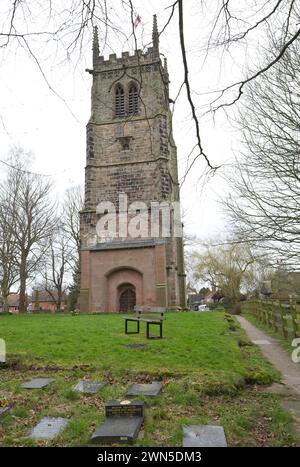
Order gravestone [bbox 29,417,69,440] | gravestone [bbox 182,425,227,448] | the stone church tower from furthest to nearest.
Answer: the stone church tower → gravestone [bbox 29,417,69,440] → gravestone [bbox 182,425,227,448]

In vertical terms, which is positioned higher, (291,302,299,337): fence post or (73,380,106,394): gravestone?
(291,302,299,337): fence post

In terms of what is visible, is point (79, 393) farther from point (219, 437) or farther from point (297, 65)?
point (297, 65)

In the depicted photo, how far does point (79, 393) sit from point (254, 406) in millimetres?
2456

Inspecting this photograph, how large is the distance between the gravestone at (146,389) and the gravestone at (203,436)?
1.19 metres

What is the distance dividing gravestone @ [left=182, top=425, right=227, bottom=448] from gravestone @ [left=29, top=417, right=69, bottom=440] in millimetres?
1422

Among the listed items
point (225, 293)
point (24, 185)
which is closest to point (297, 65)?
point (24, 185)

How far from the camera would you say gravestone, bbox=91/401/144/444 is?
3.92 meters

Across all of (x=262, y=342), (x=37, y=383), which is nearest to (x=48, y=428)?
(x=37, y=383)

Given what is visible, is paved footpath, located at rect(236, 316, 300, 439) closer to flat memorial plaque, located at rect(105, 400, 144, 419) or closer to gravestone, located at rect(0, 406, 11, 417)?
flat memorial plaque, located at rect(105, 400, 144, 419)

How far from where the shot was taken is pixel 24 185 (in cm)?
2939

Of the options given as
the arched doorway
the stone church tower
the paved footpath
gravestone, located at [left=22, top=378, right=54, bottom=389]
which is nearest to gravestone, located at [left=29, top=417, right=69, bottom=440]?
gravestone, located at [left=22, top=378, right=54, bottom=389]

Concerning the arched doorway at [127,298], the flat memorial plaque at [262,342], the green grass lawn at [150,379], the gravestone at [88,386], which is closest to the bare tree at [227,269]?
the arched doorway at [127,298]

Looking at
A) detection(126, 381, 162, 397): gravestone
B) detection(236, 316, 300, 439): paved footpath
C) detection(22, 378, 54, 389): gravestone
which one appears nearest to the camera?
→ detection(236, 316, 300, 439): paved footpath

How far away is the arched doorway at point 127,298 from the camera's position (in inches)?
944
